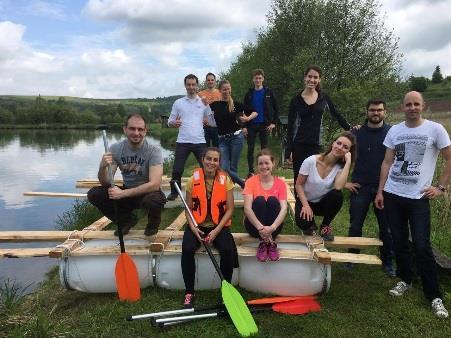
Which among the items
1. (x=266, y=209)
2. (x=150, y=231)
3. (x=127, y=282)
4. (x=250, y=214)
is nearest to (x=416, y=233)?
(x=266, y=209)

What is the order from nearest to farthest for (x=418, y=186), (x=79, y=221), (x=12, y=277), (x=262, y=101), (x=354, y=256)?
(x=418, y=186)
(x=354, y=256)
(x=12, y=277)
(x=262, y=101)
(x=79, y=221)

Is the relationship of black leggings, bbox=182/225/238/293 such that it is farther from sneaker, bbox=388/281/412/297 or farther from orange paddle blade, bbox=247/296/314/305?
sneaker, bbox=388/281/412/297

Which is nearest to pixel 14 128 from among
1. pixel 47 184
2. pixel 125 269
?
pixel 47 184

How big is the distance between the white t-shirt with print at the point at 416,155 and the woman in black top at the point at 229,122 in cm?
342

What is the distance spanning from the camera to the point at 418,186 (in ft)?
12.3

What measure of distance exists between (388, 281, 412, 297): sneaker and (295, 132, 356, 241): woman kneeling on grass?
0.85m

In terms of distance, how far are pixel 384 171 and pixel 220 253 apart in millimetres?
2002

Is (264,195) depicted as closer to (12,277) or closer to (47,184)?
(12,277)

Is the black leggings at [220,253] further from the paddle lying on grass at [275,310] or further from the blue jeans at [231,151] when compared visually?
the blue jeans at [231,151]

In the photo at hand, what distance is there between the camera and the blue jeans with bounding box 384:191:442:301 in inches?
149

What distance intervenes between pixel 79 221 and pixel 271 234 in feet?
19.1

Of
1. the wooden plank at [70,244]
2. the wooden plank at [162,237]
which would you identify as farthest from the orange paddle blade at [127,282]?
the wooden plank at [70,244]

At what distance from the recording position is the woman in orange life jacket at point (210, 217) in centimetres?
408

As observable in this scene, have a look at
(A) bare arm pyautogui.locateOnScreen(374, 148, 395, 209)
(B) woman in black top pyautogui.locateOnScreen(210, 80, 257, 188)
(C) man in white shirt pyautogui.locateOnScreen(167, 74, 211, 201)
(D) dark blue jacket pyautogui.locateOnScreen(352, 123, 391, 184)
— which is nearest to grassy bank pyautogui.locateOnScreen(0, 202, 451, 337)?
(A) bare arm pyautogui.locateOnScreen(374, 148, 395, 209)
